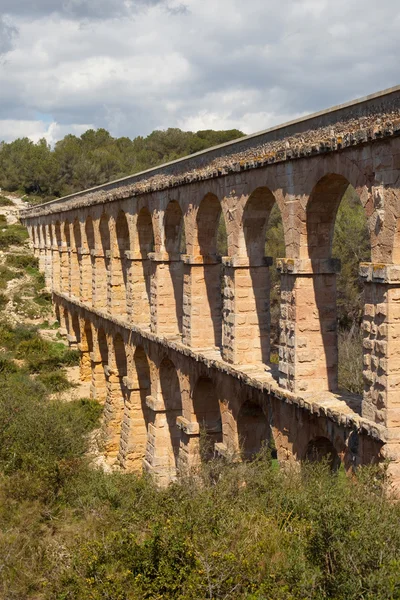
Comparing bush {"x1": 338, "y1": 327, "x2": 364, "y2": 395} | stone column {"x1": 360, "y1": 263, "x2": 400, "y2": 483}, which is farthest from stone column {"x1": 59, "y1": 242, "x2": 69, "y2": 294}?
stone column {"x1": 360, "y1": 263, "x2": 400, "y2": 483}

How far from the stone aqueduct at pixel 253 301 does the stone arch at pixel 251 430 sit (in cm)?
2

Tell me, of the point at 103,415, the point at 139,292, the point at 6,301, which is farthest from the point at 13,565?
the point at 6,301

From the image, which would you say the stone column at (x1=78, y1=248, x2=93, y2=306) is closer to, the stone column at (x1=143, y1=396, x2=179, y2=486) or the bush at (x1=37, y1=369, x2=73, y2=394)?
the bush at (x1=37, y1=369, x2=73, y2=394)

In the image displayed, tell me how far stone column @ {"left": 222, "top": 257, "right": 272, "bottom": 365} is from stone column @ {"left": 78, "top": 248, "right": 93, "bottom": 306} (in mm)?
12384

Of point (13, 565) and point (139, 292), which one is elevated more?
point (139, 292)

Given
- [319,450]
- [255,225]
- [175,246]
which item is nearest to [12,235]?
[175,246]

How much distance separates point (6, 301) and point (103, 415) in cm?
1129

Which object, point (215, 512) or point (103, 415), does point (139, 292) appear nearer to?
point (103, 415)

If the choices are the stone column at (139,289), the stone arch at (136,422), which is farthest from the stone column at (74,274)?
the stone arch at (136,422)

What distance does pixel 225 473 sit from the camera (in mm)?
9328

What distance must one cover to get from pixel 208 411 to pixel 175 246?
3.76 metres

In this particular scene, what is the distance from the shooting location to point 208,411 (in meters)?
13.3

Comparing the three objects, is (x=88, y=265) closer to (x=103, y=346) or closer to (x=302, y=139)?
(x=103, y=346)

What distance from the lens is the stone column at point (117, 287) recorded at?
63.2 ft
